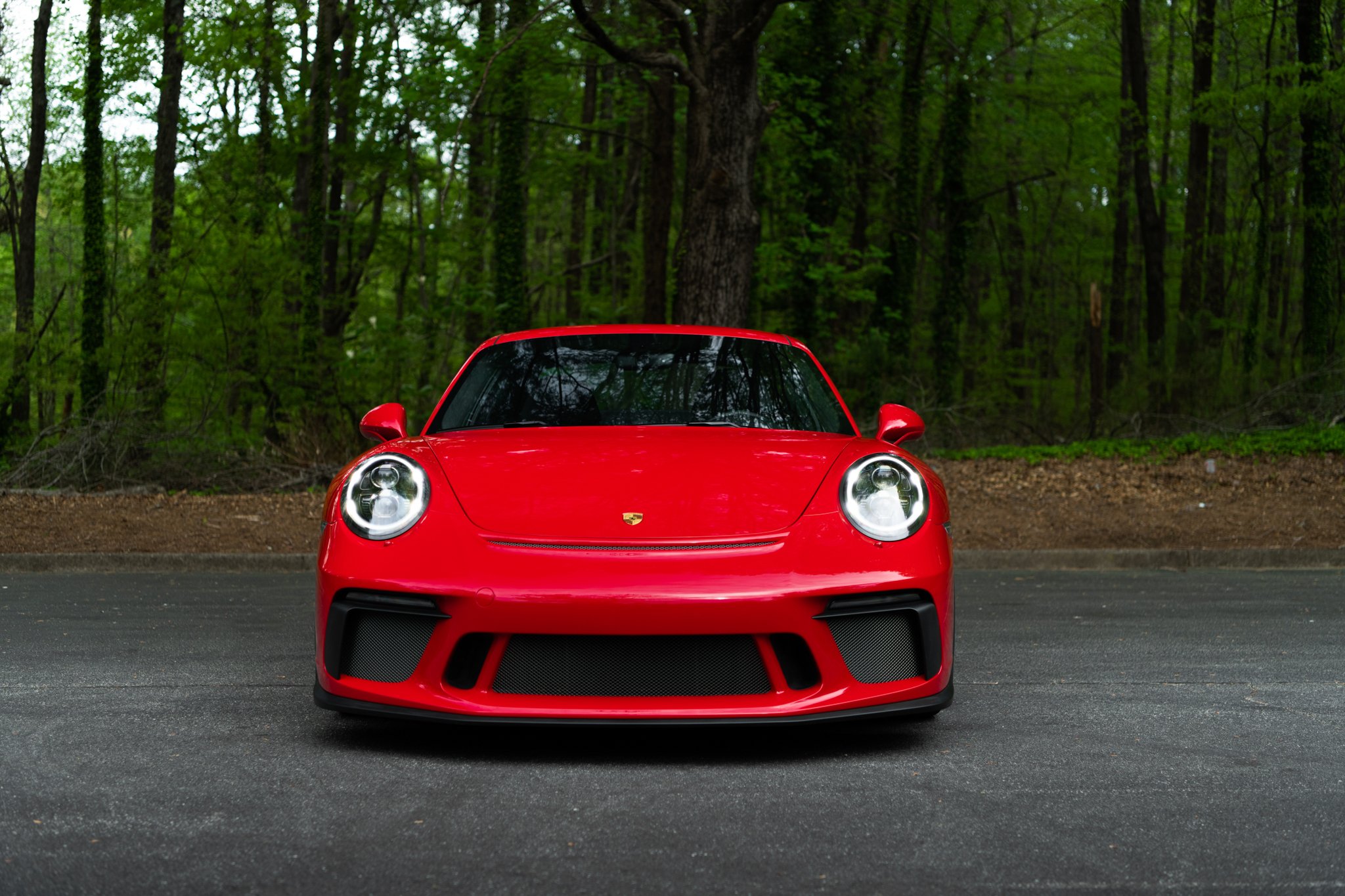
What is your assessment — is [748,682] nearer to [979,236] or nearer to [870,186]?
[870,186]

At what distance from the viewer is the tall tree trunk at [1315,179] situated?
18.7m

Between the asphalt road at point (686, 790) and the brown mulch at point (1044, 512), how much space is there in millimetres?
5708

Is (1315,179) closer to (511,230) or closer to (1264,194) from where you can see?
(1264,194)

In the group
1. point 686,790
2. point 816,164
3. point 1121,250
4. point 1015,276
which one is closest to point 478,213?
point 816,164

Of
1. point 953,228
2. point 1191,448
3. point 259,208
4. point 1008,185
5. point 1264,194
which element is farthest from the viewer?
point 1008,185

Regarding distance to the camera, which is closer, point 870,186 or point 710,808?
point 710,808

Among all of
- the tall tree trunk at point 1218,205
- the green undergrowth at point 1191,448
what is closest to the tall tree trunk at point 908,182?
the tall tree trunk at point 1218,205

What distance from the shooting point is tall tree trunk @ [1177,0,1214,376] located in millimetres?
23266

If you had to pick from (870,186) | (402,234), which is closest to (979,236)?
(870,186)

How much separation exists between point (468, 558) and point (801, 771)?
1.11 meters

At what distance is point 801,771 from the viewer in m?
3.75

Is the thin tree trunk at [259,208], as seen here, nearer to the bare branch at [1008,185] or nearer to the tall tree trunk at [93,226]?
the tall tree trunk at [93,226]

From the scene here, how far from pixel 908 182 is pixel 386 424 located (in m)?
21.6

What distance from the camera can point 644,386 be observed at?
502cm
